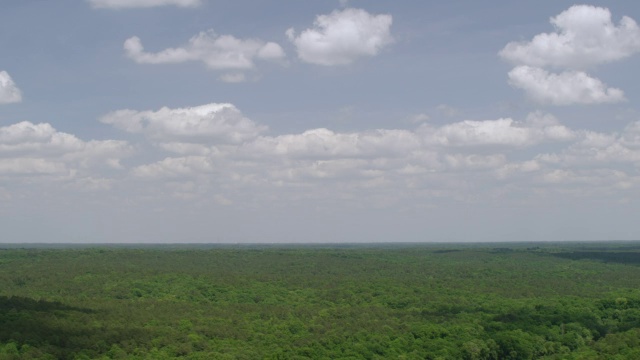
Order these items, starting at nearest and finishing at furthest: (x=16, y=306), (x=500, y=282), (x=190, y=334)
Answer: (x=190, y=334), (x=16, y=306), (x=500, y=282)

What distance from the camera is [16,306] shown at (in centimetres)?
9325

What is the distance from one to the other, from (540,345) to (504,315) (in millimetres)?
15148

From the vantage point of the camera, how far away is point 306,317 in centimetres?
10425

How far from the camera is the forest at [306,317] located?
77.5 metres

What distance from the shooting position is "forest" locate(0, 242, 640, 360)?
3051 inches

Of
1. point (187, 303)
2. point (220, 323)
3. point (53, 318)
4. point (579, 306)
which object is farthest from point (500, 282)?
point (53, 318)

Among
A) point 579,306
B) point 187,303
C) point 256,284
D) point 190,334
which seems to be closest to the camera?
point 190,334

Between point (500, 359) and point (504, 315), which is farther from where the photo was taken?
point (504, 315)

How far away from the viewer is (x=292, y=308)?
11500cm

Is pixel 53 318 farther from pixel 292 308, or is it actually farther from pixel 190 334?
pixel 292 308

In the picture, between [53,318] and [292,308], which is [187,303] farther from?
[53,318]

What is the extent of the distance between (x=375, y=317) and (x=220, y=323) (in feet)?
76.7

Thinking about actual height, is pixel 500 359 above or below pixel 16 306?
below

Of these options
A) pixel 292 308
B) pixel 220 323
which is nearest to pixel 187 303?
pixel 292 308
